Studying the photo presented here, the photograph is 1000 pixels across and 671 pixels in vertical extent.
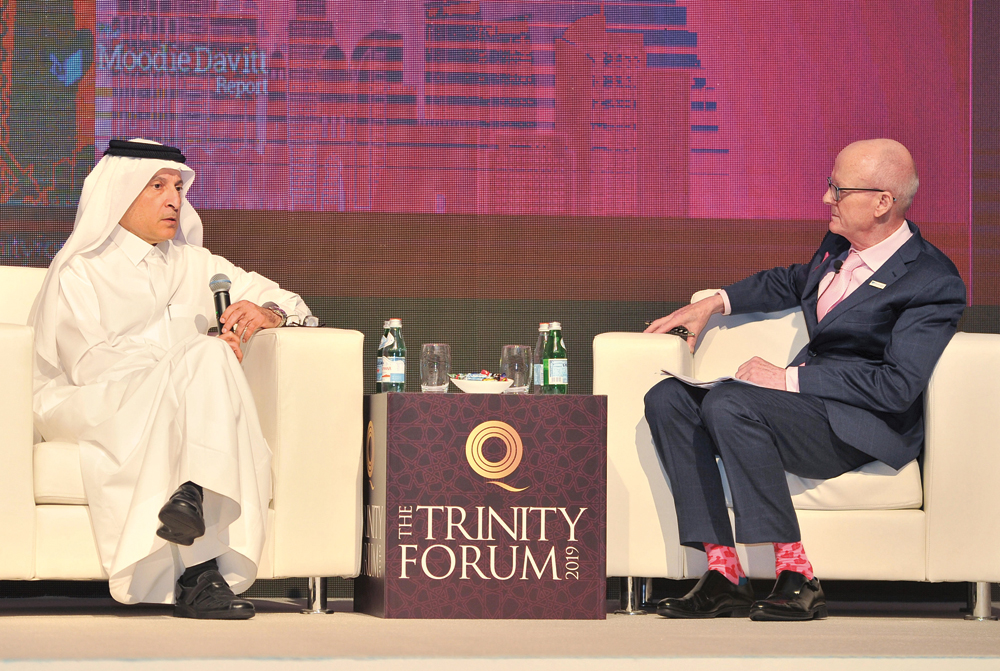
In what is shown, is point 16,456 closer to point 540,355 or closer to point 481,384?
point 481,384

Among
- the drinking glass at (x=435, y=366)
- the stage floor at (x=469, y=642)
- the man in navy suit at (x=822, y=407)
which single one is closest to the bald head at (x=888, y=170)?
the man in navy suit at (x=822, y=407)

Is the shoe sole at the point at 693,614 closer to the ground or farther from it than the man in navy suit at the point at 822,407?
closer to the ground

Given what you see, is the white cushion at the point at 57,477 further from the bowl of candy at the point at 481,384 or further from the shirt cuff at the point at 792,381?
the shirt cuff at the point at 792,381

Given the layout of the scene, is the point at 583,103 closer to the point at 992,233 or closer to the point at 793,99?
the point at 793,99

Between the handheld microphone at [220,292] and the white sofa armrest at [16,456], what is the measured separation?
0.55 meters

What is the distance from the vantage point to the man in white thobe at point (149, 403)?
2.69 m

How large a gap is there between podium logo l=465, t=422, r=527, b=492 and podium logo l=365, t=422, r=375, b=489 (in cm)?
30

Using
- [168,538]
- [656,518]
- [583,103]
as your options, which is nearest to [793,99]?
[583,103]

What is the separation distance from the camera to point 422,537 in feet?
9.11

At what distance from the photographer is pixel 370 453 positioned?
117 inches

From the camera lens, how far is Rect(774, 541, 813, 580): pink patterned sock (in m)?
2.76

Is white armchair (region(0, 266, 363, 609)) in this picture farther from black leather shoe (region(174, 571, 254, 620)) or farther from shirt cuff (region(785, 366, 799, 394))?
shirt cuff (region(785, 366, 799, 394))

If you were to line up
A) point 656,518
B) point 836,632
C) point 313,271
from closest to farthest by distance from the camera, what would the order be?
1. point 836,632
2. point 656,518
3. point 313,271

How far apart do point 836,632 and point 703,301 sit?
1.14 m
